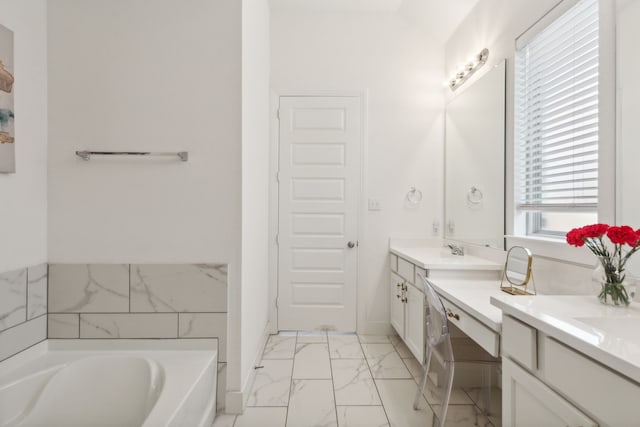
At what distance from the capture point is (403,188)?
3070 millimetres

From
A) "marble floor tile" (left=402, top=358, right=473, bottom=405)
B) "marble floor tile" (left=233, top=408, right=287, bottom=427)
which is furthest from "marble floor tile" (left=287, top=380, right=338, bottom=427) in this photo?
"marble floor tile" (left=402, top=358, right=473, bottom=405)

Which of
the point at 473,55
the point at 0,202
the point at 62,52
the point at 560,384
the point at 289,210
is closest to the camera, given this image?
the point at 560,384

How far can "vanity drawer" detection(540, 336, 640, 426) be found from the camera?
0.75 meters

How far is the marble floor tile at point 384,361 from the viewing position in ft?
7.47

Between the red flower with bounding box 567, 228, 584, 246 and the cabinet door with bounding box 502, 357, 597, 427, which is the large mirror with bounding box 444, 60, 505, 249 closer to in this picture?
the red flower with bounding box 567, 228, 584, 246

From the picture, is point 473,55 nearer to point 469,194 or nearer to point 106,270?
point 469,194

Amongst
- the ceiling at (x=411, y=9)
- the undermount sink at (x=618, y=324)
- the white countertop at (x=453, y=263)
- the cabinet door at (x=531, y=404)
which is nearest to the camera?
the cabinet door at (x=531, y=404)

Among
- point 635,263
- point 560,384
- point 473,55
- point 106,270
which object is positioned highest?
point 473,55

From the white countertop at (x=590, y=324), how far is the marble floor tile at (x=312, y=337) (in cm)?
194

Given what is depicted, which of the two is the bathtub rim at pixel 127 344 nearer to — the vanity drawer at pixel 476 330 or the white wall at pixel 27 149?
the white wall at pixel 27 149

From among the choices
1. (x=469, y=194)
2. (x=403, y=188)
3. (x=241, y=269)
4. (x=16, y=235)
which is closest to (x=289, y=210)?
(x=403, y=188)

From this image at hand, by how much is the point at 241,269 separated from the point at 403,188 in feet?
6.20

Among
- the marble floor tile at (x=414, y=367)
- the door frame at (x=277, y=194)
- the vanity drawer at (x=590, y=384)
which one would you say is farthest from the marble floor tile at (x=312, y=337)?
the vanity drawer at (x=590, y=384)

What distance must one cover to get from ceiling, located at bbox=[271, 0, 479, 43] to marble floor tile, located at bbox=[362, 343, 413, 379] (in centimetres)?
289
